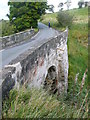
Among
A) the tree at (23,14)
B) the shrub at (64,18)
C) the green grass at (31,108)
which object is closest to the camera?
the green grass at (31,108)

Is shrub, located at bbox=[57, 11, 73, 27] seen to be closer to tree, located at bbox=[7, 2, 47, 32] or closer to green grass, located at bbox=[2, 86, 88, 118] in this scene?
tree, located at bbox=[7, 2, 47, 32]

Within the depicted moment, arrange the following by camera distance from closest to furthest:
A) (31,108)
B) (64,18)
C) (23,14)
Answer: (31,108) < (23,14) < (64,18)

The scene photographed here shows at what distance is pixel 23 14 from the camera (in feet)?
112

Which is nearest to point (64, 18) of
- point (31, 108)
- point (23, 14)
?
point (23, 14)

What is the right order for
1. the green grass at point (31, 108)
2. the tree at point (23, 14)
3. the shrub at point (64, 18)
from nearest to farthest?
the green grass at point (31, 108) < the tree at point (23, 14) < the shrub at point (64, 18)

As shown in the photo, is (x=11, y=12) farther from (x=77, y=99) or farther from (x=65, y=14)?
(x=77, y=99)

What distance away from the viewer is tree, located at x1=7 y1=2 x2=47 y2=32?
3334 cm

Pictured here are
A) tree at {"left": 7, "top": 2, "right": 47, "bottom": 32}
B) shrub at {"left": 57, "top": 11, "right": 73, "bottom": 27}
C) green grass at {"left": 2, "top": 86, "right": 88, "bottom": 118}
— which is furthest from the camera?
shrub at {"left": 57, "top": 11, "right": 73, "bottom": 27}

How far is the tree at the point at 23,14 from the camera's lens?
33.3m

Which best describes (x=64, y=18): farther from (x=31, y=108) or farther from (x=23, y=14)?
(x=31, y=108)

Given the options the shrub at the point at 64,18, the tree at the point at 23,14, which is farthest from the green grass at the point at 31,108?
the shrub at the point at 64,18

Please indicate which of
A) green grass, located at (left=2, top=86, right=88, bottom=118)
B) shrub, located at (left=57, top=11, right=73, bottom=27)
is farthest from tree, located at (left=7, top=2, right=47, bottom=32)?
green grass, located at (left=2, top=86, right=88, bottom=118)

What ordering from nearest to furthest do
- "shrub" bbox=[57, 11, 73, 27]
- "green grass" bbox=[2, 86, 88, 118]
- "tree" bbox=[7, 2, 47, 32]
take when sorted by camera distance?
"green grass" bbox=[2, 86, 88, 118] < "tree" bbox=[7, 2, 47, 32] < "shrub" bbox=[57, 11, 73, 27]

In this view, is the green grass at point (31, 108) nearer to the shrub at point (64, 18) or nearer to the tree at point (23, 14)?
the tree at point (23, 14)
